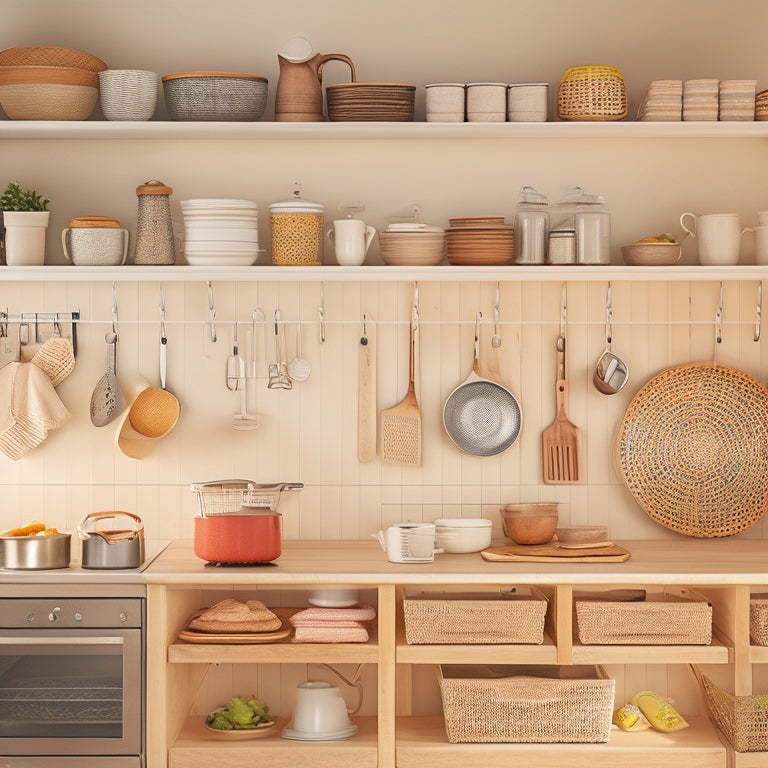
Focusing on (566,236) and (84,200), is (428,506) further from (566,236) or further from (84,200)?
(84,200)

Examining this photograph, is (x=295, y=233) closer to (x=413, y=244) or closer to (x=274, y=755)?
(x=413, y=244)

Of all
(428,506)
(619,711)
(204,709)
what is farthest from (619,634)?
(204,709)

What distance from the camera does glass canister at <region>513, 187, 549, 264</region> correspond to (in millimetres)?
3258

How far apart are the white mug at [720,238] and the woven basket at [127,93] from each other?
1708mm

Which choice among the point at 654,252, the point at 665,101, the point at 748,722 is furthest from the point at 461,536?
the point at 665,101

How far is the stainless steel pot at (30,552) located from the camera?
2930 mm

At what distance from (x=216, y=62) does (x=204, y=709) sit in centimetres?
213

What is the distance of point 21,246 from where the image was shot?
10.7 ft

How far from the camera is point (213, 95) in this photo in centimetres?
320

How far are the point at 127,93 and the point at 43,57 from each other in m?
0.29

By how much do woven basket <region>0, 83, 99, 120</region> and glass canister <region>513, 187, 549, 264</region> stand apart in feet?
4.59

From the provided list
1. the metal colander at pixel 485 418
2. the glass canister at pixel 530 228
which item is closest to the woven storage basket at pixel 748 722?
the metal colander at pixel 485 418

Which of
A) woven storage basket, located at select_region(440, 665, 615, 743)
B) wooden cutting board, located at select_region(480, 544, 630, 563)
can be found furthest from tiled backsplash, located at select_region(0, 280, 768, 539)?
woven storage basket, located at select_region(440, 665, 615, 743)

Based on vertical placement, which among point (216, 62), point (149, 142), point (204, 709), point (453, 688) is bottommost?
point (204, 709)
